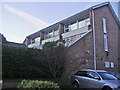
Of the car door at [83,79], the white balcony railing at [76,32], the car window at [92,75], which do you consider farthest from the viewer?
the white balcony railing at [76,32]

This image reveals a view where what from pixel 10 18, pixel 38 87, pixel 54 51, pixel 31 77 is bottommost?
pixel 31 77

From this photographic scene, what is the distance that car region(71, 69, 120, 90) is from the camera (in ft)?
23.1

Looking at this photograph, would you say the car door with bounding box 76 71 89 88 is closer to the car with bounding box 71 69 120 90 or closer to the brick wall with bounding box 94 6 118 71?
the car with bounding box 71 69 120 90

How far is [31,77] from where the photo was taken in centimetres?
1066

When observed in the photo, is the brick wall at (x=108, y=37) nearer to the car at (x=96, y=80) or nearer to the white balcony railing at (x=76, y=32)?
the white balcony railing at (x=76, y=32)

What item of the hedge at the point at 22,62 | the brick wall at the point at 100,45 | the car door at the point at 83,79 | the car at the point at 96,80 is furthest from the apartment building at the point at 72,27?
the car at the point at 96,80

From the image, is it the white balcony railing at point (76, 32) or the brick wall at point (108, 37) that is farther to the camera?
the white balcony railing at point (76, 32)

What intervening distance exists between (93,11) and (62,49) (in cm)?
949

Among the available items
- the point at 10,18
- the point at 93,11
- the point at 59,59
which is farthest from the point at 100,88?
the point at 93,11

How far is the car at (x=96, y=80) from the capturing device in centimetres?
703

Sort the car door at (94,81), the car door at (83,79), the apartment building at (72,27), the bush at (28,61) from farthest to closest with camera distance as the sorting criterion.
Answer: the apartment building at (72,27) < the bush at (28,61) < the car door at (83,79) < the car door at (94,81)

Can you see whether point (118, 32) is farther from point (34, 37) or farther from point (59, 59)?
point (34, 37)

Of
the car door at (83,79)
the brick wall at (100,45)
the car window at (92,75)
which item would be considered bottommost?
the car door at (83,79)

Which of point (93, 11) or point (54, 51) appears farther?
point (93, 11)
